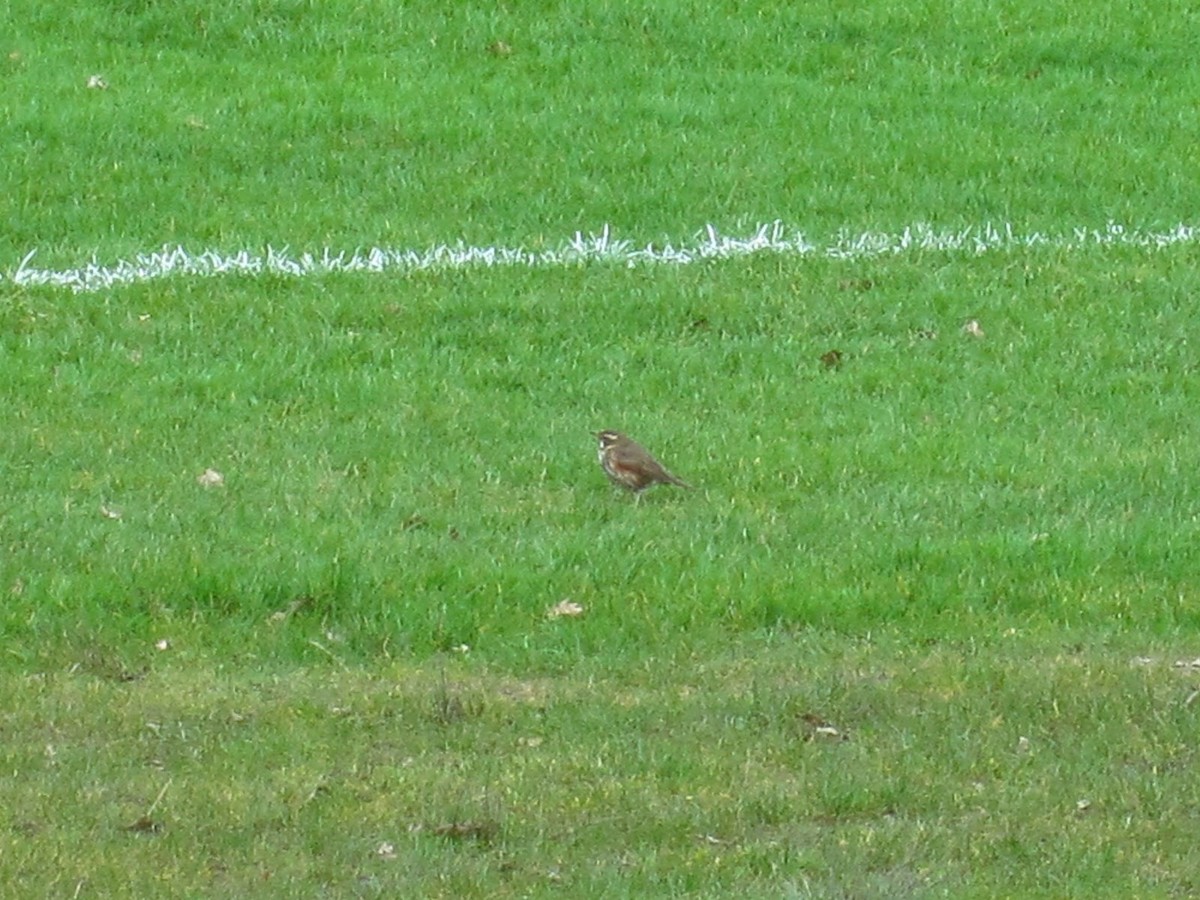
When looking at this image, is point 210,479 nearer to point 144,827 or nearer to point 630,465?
point 630,465

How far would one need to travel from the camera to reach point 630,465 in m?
9.73

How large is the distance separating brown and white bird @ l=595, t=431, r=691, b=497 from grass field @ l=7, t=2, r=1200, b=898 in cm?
10

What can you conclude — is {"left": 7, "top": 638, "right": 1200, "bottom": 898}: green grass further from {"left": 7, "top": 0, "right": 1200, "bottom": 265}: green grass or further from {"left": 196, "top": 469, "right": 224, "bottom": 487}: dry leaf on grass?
{"left": 7, "top": 0, "right": 1200, "bottom": 265}: green grass

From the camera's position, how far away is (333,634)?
845 centimetres

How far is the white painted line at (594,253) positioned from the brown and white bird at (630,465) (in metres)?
3.38

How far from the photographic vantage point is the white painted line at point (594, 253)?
12836 mm

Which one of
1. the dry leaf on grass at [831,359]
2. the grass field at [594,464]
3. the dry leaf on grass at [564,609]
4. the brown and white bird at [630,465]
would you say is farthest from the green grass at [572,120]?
the dry leaf on grass at [564,609]

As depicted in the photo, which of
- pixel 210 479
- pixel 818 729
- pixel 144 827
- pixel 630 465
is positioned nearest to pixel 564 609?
pixel 630 465

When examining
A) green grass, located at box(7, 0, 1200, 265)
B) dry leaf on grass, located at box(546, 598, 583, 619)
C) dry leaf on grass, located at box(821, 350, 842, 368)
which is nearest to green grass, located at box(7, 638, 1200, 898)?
dry leaf on grass, located at box(546, 598, 583, 619)

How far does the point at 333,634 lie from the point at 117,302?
440cm

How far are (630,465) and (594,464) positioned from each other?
0.55 metres

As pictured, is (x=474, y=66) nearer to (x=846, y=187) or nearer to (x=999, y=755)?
(x=846, y=187)

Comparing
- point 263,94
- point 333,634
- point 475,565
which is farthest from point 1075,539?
point 263,94

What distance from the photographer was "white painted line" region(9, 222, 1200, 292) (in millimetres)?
12836
